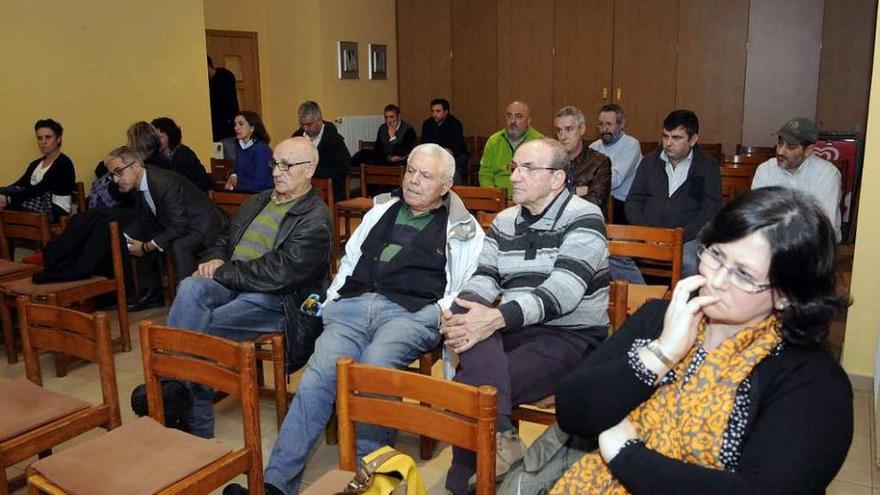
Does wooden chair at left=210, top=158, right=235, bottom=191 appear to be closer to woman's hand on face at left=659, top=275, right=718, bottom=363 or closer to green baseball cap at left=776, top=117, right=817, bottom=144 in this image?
green baseball cap at left=776, top=117, right=817, bottom=144

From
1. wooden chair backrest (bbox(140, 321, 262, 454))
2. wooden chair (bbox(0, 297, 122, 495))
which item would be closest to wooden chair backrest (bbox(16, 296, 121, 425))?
wooden chair (bbox(0, 297, 122, 495))

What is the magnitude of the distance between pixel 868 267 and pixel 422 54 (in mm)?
7031

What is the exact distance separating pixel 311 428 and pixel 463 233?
0.92m

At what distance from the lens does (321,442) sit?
3020 millimetres

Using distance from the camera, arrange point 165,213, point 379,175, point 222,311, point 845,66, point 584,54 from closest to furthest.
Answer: point 222,311, point 165,213, point 379,175, point 845,66, point 584,54

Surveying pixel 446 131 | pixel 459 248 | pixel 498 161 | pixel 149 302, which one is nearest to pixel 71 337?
pixel 459 248

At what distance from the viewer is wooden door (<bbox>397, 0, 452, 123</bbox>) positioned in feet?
30.4

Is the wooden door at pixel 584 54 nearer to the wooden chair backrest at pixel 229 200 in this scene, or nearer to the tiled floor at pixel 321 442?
the wooden chair backrest at pixel 229 200

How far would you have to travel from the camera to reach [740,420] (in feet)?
4.47

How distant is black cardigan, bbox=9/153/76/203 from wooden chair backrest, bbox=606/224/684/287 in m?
3.85

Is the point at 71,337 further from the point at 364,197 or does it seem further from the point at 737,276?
the point at 364,197

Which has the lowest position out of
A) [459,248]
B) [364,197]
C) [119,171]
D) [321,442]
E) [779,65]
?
[321,442]

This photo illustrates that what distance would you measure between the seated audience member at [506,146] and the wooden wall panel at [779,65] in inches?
148

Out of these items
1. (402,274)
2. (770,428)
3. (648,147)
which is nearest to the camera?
(770,428)
